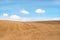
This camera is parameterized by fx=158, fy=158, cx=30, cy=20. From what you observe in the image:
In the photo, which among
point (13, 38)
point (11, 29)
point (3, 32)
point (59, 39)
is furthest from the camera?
point (11, 29)

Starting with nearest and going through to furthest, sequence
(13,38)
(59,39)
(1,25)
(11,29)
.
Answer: (59,39) < (13,38) < (11,29) < (1,25)

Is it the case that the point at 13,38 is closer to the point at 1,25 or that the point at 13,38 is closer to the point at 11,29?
the point at 11,29

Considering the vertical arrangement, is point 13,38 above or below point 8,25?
below

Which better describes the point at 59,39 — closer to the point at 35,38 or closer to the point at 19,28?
the point at 35,38

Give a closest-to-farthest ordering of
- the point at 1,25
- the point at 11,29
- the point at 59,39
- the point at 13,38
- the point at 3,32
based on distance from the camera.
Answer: the point at 59,39 < the point at 13,38 < the point at 3,32 < the point at 11,29 < the point at 1,25

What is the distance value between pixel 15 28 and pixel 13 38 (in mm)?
5124

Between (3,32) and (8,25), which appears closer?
(3,32)

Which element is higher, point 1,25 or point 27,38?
point 1,25

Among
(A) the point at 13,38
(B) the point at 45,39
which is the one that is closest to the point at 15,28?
(A) the point at 13,38

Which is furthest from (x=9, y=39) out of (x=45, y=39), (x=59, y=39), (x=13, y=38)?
(x=59, y=39)

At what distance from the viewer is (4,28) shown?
2084 cm

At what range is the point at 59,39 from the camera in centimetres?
1506

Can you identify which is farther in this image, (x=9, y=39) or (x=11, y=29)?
(x=11, y=29)

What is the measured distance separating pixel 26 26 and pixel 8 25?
2.54 m
